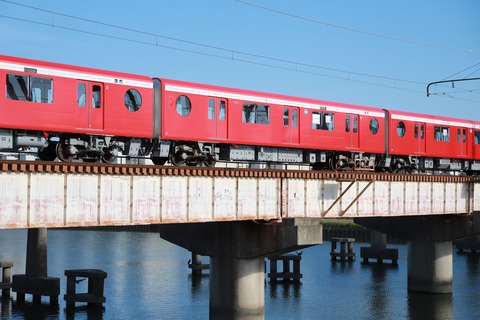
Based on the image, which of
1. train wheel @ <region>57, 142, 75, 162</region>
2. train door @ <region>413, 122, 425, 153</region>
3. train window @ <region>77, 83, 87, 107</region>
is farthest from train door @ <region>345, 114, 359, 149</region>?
train wheel @ <region>57, 142, 75, 162</region>

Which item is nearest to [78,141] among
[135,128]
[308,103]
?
[135,128]

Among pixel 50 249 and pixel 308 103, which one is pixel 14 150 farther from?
pixel 50 249

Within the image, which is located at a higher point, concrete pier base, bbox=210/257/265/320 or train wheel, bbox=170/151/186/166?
train wheel, bbox=170/151/186/166

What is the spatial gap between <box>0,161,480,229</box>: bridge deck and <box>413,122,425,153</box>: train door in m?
2.67

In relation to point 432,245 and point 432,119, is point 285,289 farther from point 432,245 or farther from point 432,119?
point 432,119

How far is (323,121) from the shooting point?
38.2m

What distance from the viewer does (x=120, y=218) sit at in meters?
25.4

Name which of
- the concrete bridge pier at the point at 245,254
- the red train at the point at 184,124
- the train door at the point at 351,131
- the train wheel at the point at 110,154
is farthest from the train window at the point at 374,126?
the train wheel at the point at 110,154

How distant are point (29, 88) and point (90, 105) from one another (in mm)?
2608

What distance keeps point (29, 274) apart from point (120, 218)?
25289 millimetres

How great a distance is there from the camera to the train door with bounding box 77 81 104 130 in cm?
2705

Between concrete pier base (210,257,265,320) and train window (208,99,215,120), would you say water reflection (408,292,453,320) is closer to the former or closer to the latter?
concrete pier base (210,257,265,320)

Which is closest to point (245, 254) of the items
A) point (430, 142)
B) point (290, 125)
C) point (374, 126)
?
point (290, 125)

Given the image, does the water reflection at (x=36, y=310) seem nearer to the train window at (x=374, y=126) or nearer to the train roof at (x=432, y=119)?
the train window at (x=374, y=126)
